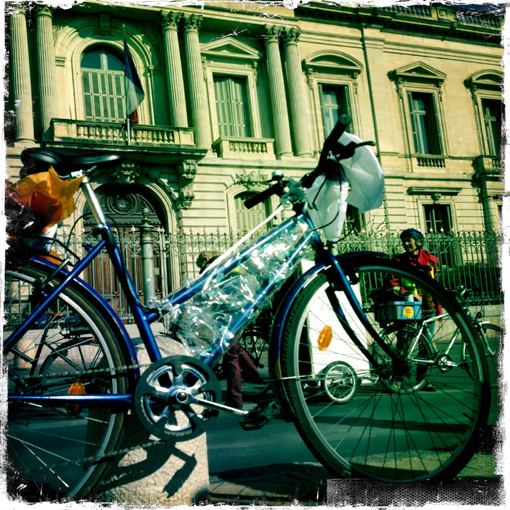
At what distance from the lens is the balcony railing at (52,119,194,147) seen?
14.2 m

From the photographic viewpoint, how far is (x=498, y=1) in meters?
2.79

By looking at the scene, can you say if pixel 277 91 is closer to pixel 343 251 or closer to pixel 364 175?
pixel 343 251

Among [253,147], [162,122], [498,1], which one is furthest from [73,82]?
[498,1]

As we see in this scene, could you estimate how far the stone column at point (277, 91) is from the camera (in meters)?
17.5

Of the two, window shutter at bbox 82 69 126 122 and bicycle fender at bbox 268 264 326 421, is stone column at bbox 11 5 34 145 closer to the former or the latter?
window shutter at bbox 82 69 126 122

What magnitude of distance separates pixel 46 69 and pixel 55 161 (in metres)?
14.7

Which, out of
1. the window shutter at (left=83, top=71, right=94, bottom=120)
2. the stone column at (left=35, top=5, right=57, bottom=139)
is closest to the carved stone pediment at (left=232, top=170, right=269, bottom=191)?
the window shutter at (left=83, top=71, right=94, bottom=120)

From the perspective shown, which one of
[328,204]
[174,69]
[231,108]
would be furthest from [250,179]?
[328,204]

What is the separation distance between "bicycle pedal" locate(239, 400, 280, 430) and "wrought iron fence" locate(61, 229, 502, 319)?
7.43m

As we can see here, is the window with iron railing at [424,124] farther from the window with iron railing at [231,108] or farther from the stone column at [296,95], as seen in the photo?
the window with iron railing at [231,108]

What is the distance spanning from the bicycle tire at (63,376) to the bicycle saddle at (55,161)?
46 cm

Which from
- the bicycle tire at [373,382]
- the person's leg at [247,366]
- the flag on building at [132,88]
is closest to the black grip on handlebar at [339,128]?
the bicycle tire at [373,382]

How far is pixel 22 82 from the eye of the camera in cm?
1413

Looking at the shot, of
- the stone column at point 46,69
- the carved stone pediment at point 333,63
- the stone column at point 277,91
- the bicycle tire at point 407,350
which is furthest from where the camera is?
the carved stone pediment at point 333,63
